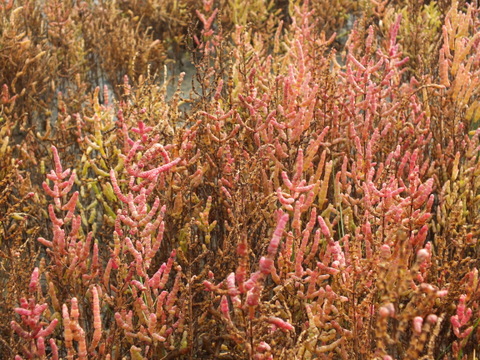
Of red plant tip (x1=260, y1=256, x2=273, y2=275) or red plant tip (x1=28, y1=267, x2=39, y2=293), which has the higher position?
red plant tip (x1=260, y1=256, x2=273, y2=275)

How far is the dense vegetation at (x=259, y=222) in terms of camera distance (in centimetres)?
134

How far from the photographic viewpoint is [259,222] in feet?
4.84

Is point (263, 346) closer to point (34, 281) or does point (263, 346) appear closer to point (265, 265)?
point (265, 265)

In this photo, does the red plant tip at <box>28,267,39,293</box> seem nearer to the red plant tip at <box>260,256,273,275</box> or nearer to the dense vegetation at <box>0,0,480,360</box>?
the dense vegetation at <box>0,0,480,360</box>

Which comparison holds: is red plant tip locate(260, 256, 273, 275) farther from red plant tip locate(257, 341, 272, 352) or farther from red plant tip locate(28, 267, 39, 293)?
red plant tip locate(28, 267, 39, 293)

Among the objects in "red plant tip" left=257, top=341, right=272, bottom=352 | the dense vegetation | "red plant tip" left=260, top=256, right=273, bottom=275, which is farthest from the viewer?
the dense vegetation

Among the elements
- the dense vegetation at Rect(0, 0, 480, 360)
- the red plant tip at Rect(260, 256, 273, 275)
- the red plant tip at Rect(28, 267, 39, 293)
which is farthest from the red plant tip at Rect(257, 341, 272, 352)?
the red plant tip at Rect(28, 267, 39, 293)

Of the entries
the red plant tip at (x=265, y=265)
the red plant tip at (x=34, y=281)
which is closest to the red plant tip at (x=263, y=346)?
the red plant tip at (x=265, y=265)

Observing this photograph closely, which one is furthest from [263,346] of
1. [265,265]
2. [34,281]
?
[34,281]

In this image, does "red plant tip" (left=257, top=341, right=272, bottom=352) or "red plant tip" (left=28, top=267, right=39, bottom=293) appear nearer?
"red plant tip" (left=257, top=341, right=272, bottom=352)

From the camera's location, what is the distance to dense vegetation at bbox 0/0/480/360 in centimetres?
134

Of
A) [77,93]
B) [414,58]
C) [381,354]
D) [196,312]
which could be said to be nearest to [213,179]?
[196,312]

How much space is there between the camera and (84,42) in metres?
4.39

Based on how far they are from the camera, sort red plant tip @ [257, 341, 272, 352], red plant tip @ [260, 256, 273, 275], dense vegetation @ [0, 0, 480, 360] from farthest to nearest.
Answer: dense vegetation @ [0, 0, 480, 360] < red plant tip @ [257, 341, 272, 352] < red plant tip @ [260, 256, 273, 275]
